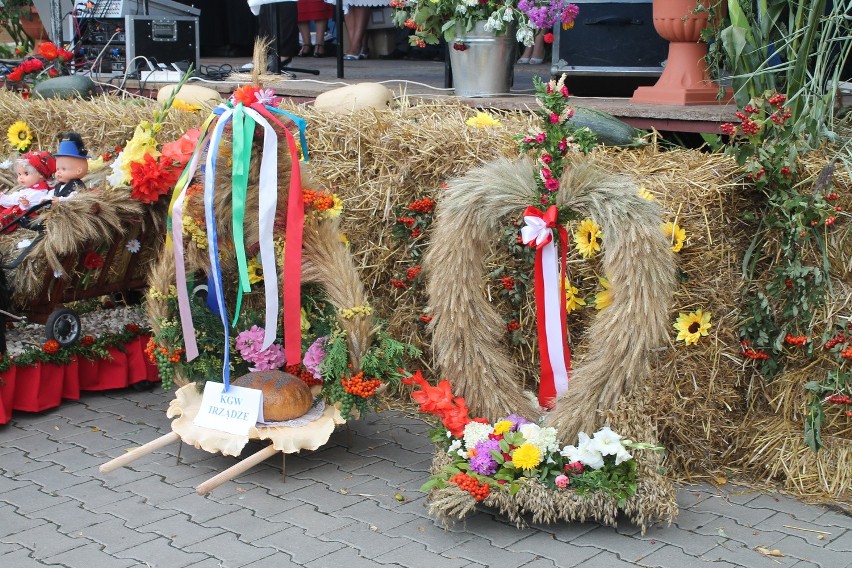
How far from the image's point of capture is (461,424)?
3.67m

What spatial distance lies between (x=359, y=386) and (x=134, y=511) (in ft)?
3.20

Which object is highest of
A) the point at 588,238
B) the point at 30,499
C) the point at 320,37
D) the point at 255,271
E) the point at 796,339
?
the point at 320,37

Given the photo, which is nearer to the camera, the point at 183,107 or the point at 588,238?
the point at 588,238

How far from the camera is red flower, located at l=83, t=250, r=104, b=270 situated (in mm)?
4922

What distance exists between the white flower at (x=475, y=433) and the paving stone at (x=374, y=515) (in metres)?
0.38

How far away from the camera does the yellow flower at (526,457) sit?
11.4 ft

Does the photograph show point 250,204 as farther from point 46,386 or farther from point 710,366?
point 710,366

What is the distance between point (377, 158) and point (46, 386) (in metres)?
1.94

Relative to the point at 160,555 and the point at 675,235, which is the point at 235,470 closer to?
the point at 160,555

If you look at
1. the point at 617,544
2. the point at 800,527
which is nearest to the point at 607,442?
the point at 617,544

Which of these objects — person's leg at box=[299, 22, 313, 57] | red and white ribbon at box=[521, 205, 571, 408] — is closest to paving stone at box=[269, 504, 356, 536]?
red and white ribbon at box=[521, 205, 571, 408]

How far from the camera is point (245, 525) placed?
11.9ft

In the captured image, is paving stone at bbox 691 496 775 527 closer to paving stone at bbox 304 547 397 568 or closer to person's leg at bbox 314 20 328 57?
paving stone at bbox 304 547 397 568

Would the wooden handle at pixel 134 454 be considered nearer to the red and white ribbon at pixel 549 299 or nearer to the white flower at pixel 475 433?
the white flower at pixel 475 433
